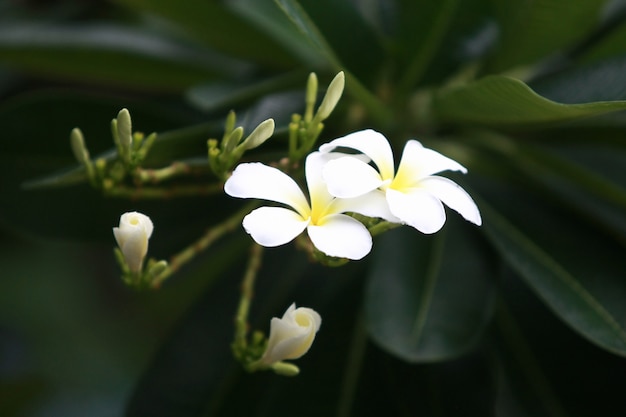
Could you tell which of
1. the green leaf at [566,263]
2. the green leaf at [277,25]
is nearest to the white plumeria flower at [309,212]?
the green leaf at [566,263]

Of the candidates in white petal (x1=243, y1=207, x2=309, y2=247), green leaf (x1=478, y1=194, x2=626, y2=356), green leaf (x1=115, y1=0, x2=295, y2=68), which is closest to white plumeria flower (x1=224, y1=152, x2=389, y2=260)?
white petal (x1=243, y1=207, x2=309, y2=247)

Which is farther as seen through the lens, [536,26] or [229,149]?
[536,26]

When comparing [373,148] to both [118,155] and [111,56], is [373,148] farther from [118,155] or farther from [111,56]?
[111,56]

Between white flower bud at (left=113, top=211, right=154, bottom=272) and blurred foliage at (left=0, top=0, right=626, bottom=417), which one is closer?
white flower bud at (left=113, top=211, right=154, bottom=272)

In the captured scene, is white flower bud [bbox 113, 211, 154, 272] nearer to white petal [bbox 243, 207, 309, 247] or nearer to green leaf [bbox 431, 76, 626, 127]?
white petal [bbox 243, 207, 309, 247]

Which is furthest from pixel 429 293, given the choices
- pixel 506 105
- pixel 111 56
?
pixel 111 56

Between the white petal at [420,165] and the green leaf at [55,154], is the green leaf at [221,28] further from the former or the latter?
the white petal at [420,165]
